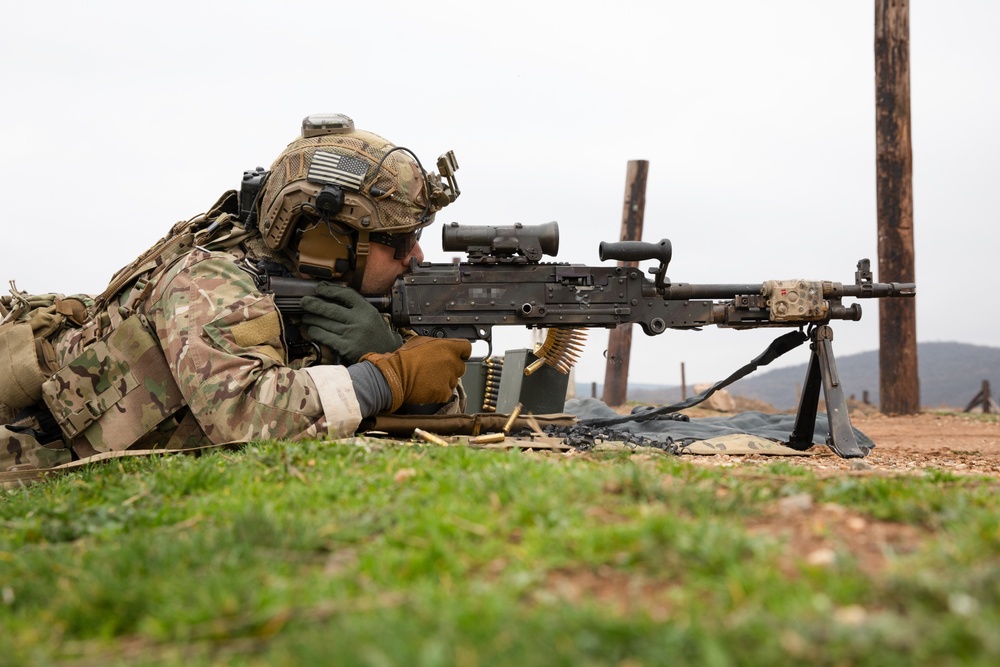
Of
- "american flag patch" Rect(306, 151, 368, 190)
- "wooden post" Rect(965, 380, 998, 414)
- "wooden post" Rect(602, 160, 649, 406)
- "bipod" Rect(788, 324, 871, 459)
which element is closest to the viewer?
"american flag patch" Rect(306, 151, 368, 190)

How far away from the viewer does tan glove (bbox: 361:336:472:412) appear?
18.5 ft

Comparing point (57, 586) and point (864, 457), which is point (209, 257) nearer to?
point (57, 586)

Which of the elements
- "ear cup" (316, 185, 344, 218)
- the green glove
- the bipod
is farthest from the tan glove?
the bipod

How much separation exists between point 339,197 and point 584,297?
1.91 meters

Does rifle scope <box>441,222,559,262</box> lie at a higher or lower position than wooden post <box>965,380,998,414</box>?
lower

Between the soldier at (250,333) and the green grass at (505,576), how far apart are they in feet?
4.98

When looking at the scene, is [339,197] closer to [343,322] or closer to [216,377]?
[343,322]

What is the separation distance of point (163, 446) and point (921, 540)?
174 inches

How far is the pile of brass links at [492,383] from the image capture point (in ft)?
33.5

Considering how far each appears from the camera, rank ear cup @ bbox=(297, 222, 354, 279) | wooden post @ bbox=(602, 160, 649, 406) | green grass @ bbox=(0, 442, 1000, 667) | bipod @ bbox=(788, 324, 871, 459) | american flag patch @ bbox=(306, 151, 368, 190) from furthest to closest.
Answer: wooden post @ bbox=(602, 160, 649, 406)
bipod @ bbox=(788, 324, 871, 459)
ear cup @ bbox=(297, 222, 354, 279)
american flag patch @ bbox=(306, 151, 368, 190)
green grass @ bbox=(0, 442, 1000, 667)

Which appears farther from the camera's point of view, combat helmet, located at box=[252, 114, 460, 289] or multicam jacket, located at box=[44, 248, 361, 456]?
combat helmet, located at box=[252, 114, 460, 289]

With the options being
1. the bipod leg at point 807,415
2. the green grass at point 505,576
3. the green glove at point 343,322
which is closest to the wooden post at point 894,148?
the bipod leg at point 807,415

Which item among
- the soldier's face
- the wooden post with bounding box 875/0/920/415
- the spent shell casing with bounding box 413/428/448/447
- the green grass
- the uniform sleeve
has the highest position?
the wooden post with bounding box 875/0/920/415

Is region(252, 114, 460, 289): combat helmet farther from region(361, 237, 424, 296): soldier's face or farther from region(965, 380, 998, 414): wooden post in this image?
region(965, 380, 998, 414): wooden post
